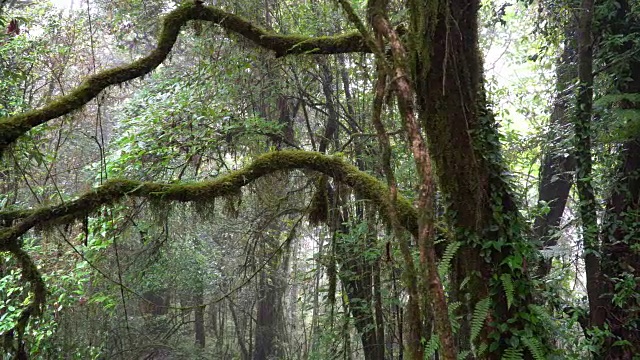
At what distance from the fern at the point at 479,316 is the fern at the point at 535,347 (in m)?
0.25

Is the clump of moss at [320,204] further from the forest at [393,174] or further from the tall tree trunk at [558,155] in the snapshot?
the tall tree trunk at [558,155]

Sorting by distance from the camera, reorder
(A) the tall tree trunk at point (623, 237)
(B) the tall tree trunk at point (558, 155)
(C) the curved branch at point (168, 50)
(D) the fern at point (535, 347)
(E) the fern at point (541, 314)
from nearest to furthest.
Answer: (D) the fern at point (535, 347) → (E) the fern at point (541, 314) → (C) the curved branch at point (168, 50) → (A) the tall tree trunk at point (623, 237) → (B) the tall tree trunk at point (558, 155)

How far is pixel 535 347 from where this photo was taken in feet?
8.65

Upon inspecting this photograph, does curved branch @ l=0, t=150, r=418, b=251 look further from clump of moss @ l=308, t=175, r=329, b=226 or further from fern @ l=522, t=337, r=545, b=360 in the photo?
fern @ l=522, t=337, r=545, b=360

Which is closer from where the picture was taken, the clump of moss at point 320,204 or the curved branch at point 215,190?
the curved branch at point 215,190

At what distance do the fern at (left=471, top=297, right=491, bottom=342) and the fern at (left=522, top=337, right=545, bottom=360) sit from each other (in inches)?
9.9

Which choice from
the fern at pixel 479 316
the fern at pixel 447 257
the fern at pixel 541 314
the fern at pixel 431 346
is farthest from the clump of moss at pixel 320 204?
the fern at pixel 541 314

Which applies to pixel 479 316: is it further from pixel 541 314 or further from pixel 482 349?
pixel 541 314

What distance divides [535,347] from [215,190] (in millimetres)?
2305

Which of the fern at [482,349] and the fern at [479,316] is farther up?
the fern at [479,316]

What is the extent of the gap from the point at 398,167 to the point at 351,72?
1401mm

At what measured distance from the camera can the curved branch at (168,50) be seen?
3.36 meters

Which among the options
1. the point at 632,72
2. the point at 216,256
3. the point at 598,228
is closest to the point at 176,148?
the point at 598,228

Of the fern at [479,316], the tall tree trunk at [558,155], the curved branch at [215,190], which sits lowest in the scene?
the fern at [479,316]
